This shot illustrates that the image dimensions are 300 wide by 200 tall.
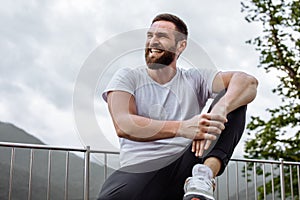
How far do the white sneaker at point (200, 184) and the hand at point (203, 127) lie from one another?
0.10 metres

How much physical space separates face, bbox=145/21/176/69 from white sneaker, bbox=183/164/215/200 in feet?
1.46

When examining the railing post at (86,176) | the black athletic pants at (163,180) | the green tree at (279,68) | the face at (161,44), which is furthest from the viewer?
the green tree at (279,68)

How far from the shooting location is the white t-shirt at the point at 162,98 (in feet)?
5.47

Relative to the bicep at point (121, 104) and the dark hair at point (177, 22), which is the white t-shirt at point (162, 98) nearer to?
the bicep at point (121, 104)

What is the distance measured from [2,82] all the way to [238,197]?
34.3 feet

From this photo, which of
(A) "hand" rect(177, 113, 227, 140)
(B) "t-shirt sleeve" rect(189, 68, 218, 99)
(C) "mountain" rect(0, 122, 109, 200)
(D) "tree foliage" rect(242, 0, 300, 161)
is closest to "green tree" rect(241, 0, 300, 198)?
(D) "tree foliage" rect(242, 0, 300, 161)

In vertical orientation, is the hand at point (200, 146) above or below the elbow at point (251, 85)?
below

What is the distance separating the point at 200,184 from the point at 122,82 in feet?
1.58

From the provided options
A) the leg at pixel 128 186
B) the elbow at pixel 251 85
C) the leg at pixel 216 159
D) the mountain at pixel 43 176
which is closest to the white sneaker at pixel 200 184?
the leg at pixel 216 159

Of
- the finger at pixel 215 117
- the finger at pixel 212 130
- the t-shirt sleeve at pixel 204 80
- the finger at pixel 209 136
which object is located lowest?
the finger at pixel 209 136

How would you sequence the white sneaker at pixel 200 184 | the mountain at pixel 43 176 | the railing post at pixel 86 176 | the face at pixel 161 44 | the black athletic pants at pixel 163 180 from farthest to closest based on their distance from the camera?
the railing post at pixel 86 176 → the mountain at pixel 43 176 → the face at pixel 161 44 → the black athletic pants at pixel 163 180 → the white sneaker at pixel 200 184

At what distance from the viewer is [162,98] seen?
173cm

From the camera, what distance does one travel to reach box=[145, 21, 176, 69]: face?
5.69ft

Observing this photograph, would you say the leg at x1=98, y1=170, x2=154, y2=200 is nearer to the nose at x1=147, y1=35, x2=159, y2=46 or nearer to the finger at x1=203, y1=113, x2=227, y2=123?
the finger at x1=203, y1=113, x2=227, y2=123
